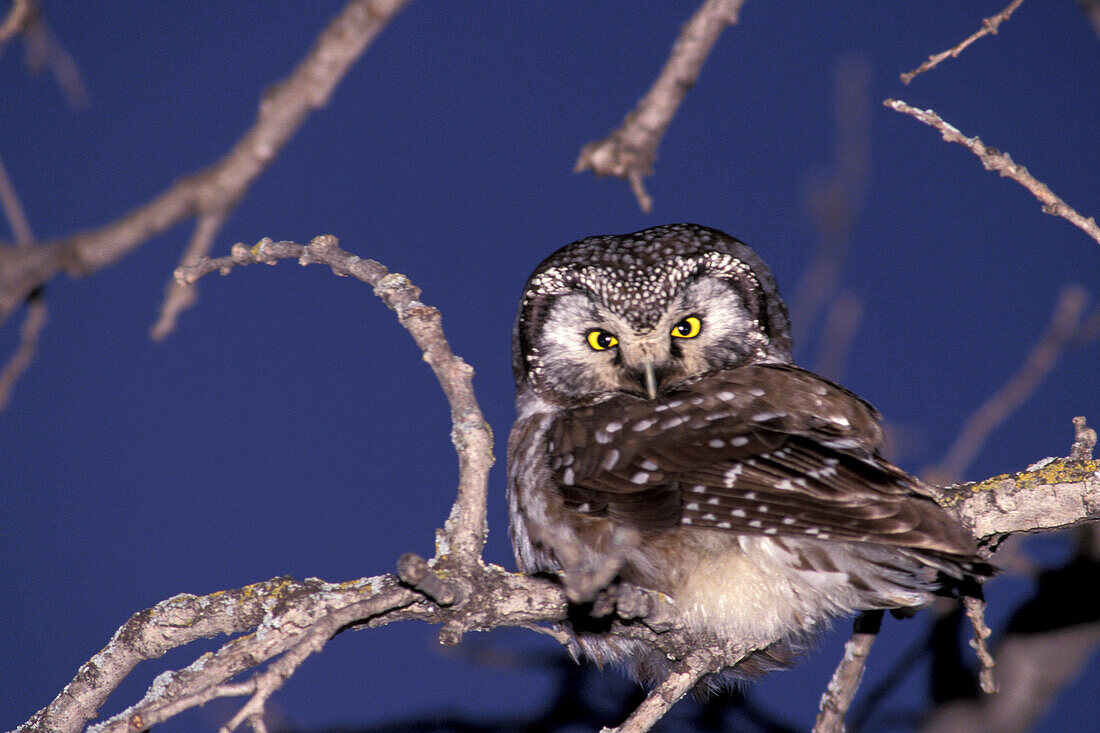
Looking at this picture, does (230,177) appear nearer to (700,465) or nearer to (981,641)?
(700,465)

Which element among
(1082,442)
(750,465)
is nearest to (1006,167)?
(1082,442)

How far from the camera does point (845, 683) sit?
2.38 metres

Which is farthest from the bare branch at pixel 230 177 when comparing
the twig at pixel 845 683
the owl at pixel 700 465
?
the twig at pixel 845 683

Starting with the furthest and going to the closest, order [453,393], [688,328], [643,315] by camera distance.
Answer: [688,328]
[643,315]
[453,393]

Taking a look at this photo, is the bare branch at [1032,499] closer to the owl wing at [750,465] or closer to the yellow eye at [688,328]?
the owl wing at [750,465]

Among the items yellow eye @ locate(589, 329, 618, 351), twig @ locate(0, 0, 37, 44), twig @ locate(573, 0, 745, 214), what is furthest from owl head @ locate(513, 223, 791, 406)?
twig @ locate(0, 0, 37, 44)

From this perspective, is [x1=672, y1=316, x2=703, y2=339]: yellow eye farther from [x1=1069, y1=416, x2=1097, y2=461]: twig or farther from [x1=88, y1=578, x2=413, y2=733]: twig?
[x1=88, y1=578, x2=413, y2=733]: twig

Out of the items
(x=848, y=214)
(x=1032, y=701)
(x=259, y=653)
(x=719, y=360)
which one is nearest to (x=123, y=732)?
(x=259, y=653)

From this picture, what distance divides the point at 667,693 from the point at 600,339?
3.32 ft

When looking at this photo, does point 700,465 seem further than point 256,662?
Yes

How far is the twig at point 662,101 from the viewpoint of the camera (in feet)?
6.23

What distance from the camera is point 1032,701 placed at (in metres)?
3.19

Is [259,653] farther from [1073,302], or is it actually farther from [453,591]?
[1073,302]

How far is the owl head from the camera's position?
98.0 inches
